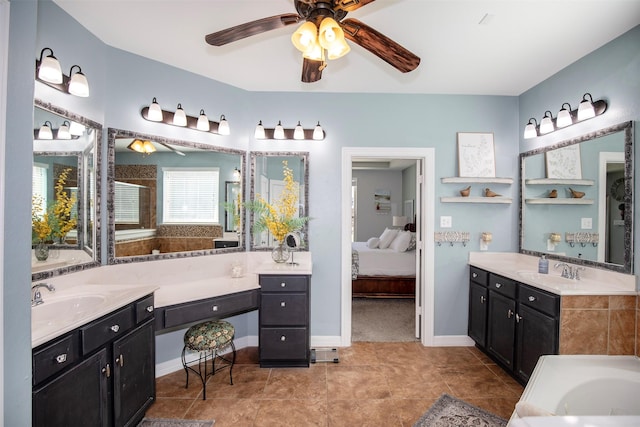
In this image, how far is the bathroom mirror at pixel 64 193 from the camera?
192cm

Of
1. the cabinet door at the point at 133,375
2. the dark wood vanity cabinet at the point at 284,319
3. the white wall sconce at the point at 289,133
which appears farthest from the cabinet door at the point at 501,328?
the cabinet door at the point at 133,375

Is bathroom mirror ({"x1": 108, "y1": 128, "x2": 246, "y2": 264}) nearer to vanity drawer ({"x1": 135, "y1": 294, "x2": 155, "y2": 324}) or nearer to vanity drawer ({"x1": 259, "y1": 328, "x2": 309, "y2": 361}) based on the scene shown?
vanity drawer ({"x1": 135, "y1": 294, "x2": 155, "y2": 324})

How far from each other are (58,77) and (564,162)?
3.91 meters

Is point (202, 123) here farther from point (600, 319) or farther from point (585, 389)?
point (600, 319)

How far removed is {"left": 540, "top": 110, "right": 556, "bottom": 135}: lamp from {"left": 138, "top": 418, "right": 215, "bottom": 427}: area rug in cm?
370

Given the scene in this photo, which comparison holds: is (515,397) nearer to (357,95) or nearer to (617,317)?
(617,317)

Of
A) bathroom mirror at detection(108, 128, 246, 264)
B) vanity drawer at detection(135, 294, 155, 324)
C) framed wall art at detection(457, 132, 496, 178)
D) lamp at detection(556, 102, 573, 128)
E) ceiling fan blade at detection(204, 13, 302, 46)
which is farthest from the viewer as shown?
framed wall art at detection(457, 132, 496, 178)

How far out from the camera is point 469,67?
274cm

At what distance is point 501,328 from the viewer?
2785mm

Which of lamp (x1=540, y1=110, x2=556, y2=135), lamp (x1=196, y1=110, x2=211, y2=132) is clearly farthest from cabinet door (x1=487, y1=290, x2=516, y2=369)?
lamp (x1=196, y1=110, x2=211, y2=132)

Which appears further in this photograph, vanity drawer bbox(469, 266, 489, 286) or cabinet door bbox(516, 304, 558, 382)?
vanity drawer bbox(469, 266, 489, 286)

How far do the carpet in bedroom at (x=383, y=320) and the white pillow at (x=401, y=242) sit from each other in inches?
32.8

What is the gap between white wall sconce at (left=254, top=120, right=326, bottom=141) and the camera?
3.19 meters

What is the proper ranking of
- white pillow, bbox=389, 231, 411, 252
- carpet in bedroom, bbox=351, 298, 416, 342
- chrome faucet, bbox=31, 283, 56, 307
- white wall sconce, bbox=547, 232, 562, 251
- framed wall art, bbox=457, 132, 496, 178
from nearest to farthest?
chrome faucet, bbox=31, 283, 56, 307 < white wall sconce, bbox=547, 232, 562, 251 < framed wall art, bbox=457, 132, 496, 178 < carpet in bedroom, bbox=351, 298, 416, 342 < white pillow, bbox=389, 231, 411, 252
